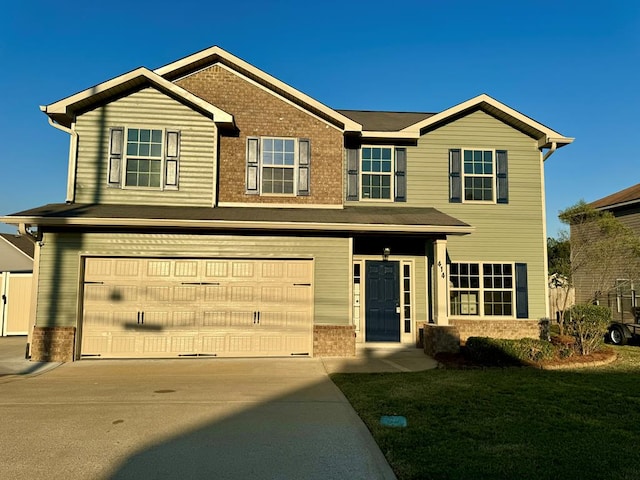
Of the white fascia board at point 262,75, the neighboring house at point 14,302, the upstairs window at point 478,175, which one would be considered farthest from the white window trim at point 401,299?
the neighboring house at point 14,302

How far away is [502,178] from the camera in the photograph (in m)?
13.0

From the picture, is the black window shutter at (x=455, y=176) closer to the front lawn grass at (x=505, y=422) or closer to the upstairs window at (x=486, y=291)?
the upstairs window at (x=486, y=291)

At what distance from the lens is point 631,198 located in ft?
61.1

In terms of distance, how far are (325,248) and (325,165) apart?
8.73 feet

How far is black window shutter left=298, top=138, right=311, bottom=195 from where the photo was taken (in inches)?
472

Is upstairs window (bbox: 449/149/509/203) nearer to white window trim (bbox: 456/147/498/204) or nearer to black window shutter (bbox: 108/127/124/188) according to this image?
white window trim (bbox: 456/147/498/204)

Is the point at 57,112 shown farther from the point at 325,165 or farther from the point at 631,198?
the point at 631,198

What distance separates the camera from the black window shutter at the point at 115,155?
36.4 feet

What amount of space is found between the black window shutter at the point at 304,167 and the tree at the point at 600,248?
8650 millimetres

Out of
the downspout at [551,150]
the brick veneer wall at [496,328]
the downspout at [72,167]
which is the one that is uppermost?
the downspout at [551,150]

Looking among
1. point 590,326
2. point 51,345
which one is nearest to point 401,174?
point 590,326

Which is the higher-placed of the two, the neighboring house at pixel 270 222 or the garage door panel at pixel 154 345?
the neighboring house at pixel 270 222

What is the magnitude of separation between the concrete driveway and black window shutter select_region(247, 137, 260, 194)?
200 inches

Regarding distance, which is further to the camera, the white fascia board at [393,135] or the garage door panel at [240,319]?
the white fascia board at [393,135]
